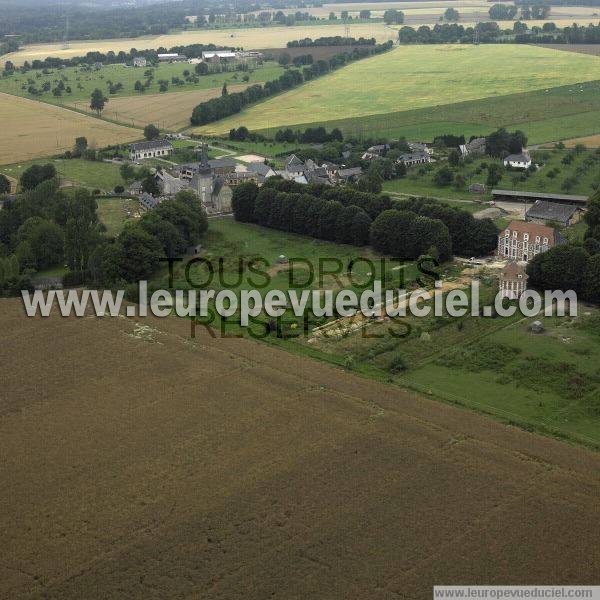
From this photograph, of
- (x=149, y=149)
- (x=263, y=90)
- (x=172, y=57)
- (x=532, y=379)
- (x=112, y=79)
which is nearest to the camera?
(x=532, y=379)

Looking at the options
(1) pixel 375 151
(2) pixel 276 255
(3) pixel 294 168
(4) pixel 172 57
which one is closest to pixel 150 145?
(3) pixel 294 168

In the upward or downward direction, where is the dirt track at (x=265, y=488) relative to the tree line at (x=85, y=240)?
downward

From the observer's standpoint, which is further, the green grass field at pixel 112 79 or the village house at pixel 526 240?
the green grass field at pixel 112 79

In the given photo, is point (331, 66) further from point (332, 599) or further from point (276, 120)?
point (332, 599)

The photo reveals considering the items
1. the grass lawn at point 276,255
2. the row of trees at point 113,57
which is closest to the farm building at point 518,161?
the grass lawn at point 276,255

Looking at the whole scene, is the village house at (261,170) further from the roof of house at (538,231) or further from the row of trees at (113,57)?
the row of trees at (113,57)

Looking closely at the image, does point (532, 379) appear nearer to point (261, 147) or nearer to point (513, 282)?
point (513, 282)

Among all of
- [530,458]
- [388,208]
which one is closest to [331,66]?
[388,208]
